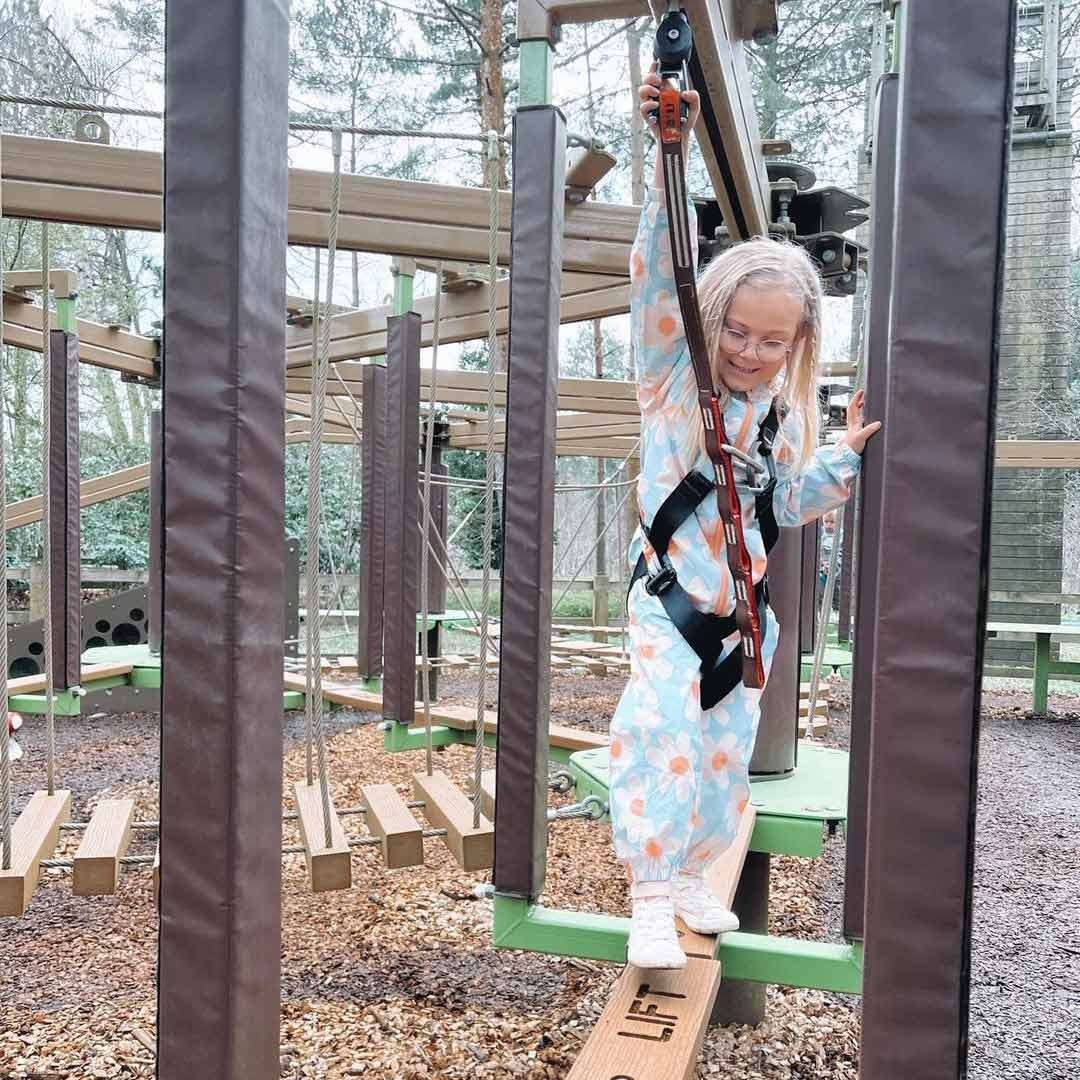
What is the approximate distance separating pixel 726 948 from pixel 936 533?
1.12 m

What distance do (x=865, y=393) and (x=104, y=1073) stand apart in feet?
6.84

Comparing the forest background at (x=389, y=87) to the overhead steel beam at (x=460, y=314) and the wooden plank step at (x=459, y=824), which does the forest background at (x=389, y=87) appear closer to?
the overhead steel beam at (x=460, y=314)

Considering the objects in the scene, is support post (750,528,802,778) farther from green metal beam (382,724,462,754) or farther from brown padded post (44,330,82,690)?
brown padded post (44,330,82,690)

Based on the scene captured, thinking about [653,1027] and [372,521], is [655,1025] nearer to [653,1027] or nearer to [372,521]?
[653,1027]

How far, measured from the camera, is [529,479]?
1.84 m

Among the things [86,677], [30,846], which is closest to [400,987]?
[30,846]

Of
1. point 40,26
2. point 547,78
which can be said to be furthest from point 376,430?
point 40,26

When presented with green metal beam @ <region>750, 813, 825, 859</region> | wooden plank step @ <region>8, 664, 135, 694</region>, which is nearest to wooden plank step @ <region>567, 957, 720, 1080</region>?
green metal beam @ <region>750, 813, 825, 859</region>

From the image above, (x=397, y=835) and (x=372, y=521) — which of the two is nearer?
(x=397, y=835)

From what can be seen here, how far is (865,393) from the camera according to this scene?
178 centimetres

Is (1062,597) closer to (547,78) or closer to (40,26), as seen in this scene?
(547,78)

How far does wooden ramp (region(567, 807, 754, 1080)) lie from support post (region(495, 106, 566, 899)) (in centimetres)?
34

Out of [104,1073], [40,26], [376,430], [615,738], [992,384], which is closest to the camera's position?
[992,384]

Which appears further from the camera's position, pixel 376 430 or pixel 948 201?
pixel 376 430
